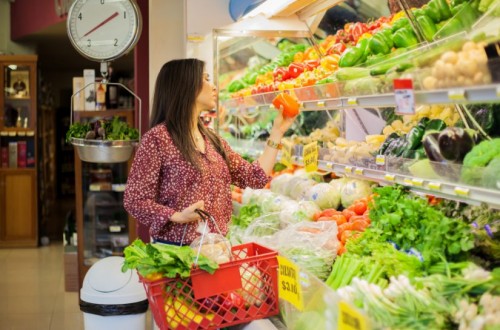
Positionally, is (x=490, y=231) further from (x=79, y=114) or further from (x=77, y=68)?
(x=77, y=68)

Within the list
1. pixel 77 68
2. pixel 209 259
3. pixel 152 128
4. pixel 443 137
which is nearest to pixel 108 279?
pixel 152 128

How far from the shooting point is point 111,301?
13.5 feet

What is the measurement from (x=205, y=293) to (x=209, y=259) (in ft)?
0.39

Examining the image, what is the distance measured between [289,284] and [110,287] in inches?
83.0

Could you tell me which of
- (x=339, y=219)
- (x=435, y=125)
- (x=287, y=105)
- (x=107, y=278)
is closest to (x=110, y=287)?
(x=107, y=278)

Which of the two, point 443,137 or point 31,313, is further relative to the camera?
point 31,313

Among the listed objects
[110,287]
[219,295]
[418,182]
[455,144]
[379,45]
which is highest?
[379,45]

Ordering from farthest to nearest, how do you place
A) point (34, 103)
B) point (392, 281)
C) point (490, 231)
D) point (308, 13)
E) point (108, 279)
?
1. point (34, 103)
2. point (308, 13)
3. point (108, 279)
4. point (490, 231)
5. point (392, 281)

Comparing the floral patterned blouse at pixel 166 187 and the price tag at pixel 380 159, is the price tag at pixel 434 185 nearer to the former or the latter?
the price tag at pixel 380 159

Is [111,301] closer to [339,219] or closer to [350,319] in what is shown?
[339,219]

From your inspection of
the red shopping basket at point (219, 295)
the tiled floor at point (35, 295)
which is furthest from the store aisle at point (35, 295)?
the red shopping basket at point (219, 295)

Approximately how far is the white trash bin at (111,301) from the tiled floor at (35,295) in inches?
60.8

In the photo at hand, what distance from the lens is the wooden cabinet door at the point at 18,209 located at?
31.1ft

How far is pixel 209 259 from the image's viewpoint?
2371 millimetres
